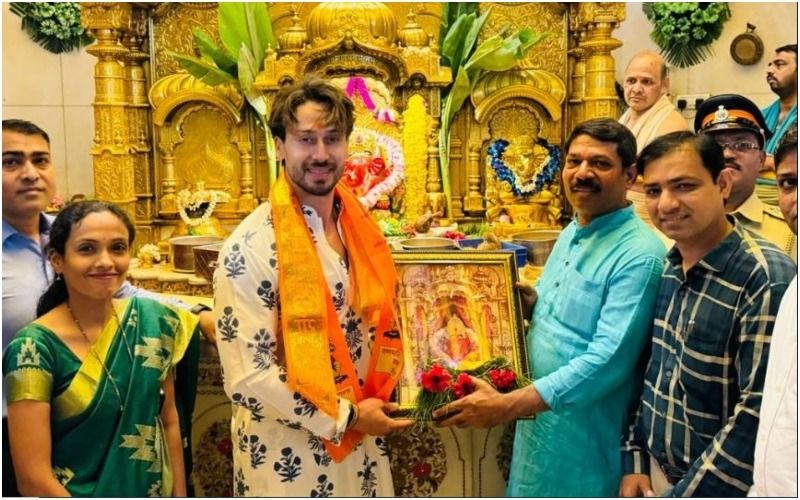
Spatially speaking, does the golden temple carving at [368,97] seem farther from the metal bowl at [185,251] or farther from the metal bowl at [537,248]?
the metal bowl at [537,248]

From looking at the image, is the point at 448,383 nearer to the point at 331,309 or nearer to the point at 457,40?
the point at 331,309

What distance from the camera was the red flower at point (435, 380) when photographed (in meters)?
1.98

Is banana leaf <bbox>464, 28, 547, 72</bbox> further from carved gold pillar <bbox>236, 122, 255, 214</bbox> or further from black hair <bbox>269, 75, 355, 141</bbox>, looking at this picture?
black hair <bbox>269, 75, 355, 141</bbox>

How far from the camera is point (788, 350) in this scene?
1.36 meters

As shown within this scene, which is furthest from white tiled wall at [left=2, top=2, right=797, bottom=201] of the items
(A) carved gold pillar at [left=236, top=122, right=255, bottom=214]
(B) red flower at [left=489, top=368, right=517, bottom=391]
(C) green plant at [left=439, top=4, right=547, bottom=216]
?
(B) red flower at [left=489, top=368, right=517, bottom=391]

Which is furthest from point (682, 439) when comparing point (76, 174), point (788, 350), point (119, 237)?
point (76, 174)

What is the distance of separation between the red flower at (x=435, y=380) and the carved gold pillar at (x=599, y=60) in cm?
400

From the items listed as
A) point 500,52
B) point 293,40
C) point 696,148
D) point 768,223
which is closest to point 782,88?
point 768,223

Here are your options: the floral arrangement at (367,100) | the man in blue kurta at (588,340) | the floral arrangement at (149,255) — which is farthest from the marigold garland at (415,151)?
the man in blue kurta at (588,340)

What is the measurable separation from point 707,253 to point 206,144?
15.6 ft

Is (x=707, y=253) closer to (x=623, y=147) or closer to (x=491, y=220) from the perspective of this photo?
(x=623, y=147)

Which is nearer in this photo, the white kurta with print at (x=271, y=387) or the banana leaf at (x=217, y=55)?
the white kurta with print at (x=271, y=387)

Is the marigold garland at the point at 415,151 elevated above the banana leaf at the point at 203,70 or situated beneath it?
situated beneath

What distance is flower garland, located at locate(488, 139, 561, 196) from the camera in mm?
5809
